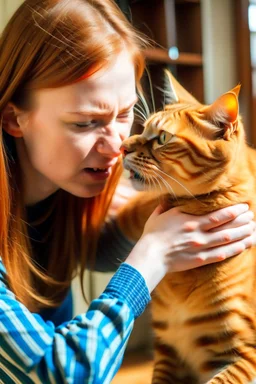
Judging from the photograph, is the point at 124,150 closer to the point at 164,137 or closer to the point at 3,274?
the point at 164,137

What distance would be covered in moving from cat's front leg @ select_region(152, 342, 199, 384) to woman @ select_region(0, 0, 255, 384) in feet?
0.73

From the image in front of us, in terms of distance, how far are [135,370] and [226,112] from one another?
0.86 metres

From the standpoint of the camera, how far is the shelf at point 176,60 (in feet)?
5.50

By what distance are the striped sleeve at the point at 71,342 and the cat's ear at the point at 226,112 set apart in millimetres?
299

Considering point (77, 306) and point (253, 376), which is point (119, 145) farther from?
point (77, 306)

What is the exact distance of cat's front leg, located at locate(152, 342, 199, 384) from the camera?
104 cm

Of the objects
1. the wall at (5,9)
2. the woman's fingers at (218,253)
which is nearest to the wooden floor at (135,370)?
the woman's fingers at (218,253)

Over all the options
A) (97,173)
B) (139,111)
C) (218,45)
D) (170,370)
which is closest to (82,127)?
(97,173)

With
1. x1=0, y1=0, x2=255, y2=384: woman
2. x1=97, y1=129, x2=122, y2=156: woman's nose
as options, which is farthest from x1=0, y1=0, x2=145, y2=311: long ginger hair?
x1=97, y1=129, x2=122, y2=156: woman's nose

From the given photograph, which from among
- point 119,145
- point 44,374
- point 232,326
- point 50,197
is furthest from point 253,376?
point 50,197

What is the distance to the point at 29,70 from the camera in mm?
985

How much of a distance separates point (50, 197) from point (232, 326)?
553 mm

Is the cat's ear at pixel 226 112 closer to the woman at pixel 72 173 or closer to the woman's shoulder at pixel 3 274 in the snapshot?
the woman at pixel 72 173

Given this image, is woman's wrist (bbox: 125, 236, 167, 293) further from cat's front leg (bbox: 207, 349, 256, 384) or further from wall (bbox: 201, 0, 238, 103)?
wall (bbox: 201, 0, 238, 103)
